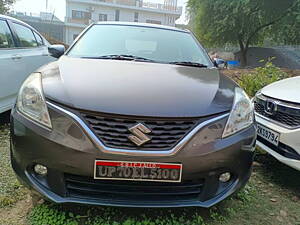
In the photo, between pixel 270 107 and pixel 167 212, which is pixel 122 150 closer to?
pixel 167 212

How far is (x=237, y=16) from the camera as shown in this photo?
1769 cm

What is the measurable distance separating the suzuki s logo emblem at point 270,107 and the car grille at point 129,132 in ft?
4.18

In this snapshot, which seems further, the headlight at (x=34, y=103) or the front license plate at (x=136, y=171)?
the headlight at (x=34, y=103)

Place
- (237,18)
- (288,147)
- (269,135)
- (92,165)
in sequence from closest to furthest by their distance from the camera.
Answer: (92,165), (288,147), (269,135), (237,18)

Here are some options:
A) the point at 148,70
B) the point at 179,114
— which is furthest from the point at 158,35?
the point at 179,114

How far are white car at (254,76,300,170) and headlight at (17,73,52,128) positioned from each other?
1.81 meters

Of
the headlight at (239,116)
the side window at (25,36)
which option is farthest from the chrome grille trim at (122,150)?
the side window at (25,36)

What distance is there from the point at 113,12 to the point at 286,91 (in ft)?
120

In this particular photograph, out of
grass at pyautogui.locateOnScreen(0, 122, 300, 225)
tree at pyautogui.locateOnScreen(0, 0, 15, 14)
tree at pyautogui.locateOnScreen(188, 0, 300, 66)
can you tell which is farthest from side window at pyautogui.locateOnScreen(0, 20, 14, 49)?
tree at pyautogui.locateOnScreen(0, 0, 15, 14)

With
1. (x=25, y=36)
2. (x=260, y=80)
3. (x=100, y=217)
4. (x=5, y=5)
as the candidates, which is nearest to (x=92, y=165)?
(x=100, y=217)

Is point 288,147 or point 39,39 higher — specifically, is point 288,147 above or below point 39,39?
below

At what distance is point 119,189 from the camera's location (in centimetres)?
172

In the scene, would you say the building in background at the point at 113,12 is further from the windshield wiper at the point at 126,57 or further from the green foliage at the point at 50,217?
the green foliage at the point at 50,217

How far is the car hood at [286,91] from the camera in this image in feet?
8.28
